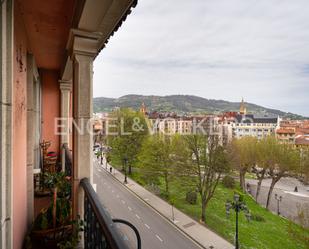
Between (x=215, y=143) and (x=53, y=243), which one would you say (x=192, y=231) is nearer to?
(x=215, y=143)

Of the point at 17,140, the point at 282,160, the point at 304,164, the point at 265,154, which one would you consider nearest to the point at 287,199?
the point at 304,164

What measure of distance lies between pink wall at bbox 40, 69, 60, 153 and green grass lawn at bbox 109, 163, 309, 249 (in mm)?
9034

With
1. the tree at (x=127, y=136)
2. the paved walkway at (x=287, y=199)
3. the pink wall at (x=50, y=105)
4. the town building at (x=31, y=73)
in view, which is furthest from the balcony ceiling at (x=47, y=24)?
the tree at (x=127, y=136)

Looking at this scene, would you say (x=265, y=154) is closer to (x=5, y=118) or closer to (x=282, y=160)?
(x=282, y=160)

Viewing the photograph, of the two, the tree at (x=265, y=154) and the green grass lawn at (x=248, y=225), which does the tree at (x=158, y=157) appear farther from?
the tree at (x=265, y=154)

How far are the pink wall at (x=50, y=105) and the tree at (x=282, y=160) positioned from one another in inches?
646

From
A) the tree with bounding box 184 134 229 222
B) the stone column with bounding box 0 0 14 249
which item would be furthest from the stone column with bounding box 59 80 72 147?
the tree with bounding box 184 134 229 222

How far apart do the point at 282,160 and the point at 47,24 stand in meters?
18.8

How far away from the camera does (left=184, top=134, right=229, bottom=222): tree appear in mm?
13594

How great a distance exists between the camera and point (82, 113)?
1.92 m

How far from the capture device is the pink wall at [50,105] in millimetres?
4598

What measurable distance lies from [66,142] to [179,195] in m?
12.3

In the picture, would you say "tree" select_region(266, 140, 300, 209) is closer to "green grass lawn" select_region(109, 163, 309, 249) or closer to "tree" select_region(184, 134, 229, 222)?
"green grass lawn" select_region(109, 163, 309, 249)

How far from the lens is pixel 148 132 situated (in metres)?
21.0
